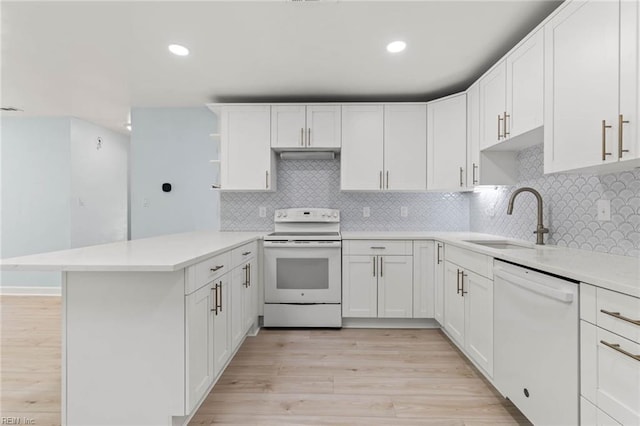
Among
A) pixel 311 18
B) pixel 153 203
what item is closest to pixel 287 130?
pixel 311 18

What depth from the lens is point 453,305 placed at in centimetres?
257

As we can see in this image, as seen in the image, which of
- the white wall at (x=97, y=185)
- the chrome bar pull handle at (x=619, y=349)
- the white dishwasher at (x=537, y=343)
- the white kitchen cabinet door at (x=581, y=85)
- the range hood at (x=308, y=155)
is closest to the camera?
the chrome bar pull handle at (x=619, y=349)

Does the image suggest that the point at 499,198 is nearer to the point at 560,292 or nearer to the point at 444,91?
the point at 444,91

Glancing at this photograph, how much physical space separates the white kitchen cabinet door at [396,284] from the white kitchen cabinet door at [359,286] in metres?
0.07

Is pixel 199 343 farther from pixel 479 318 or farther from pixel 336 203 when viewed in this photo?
pixel 336 203

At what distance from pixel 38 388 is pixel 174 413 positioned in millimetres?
1274

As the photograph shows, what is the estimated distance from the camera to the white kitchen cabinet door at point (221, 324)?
1.89m

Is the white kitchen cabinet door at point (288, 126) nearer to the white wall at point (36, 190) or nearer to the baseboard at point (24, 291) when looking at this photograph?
the white wall at point (36, 190)

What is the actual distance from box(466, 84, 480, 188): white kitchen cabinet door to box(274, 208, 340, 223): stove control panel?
141 cm

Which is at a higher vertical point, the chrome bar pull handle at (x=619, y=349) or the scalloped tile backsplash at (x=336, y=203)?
the scalloped tile backsplash at (x=336, y=203)

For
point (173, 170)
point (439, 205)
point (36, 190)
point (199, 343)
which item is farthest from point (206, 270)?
point (36, 190)

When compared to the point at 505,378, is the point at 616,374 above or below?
above

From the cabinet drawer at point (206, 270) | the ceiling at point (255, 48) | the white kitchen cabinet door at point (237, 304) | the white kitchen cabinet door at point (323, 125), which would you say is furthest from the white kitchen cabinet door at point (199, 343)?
the white kitchen cabinet door at point (323, 125)

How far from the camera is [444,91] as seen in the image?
3.23 m
